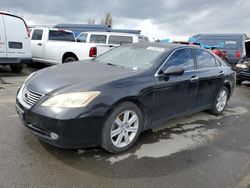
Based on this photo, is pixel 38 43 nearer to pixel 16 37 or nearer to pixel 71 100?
pixel 16 37

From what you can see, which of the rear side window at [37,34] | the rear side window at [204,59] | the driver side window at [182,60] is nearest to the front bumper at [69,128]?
the driver side window at [182,60]

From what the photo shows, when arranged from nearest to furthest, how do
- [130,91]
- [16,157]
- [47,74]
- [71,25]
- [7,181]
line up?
1. [7,181]
2. [16,157]
3. [130,91]
4. [47,74]
5. [71,25]

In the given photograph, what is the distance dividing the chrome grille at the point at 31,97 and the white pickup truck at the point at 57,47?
560cm

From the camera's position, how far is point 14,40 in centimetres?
832

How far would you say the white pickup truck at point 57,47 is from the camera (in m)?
9.40

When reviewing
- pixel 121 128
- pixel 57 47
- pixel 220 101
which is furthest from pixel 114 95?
pixel 57 47

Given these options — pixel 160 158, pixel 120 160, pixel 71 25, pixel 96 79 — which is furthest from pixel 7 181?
pixel 71 25

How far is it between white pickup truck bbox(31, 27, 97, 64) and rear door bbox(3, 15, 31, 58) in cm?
146

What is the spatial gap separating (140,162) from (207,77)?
2444mm

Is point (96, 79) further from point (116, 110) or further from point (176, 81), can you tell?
point (176, 81)

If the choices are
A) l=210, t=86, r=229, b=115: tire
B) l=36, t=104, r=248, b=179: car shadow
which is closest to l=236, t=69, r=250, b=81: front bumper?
l=210, t=86, r=229, b=115: tire

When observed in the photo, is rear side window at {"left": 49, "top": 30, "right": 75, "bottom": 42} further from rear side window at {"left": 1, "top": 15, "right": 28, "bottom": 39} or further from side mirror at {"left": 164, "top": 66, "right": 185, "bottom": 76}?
side mirror at {"left": 164, "top": 66, "right": 185, "bottom": 76}

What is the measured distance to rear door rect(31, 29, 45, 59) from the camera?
10.6m

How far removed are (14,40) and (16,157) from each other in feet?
19.4
